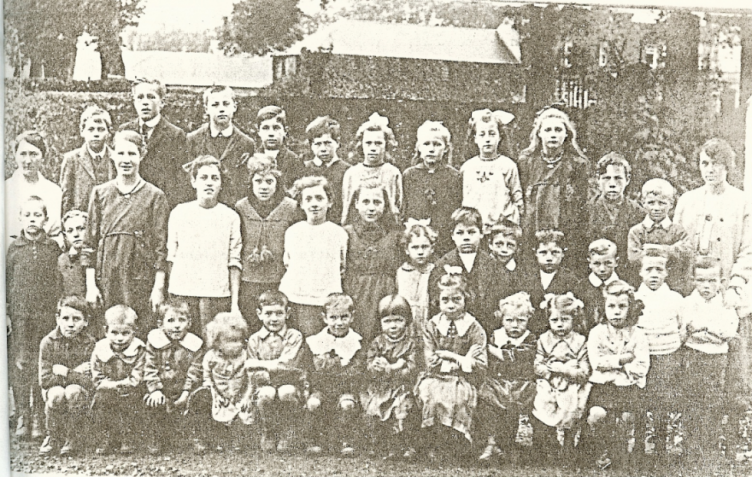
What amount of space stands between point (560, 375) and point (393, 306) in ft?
1.65

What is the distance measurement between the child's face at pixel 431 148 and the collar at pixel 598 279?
536 mm

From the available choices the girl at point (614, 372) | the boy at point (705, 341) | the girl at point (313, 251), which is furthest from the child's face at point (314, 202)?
the boy at point (705, 341)

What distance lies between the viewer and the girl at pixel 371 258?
1982 millimetres

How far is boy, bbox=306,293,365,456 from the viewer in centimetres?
199

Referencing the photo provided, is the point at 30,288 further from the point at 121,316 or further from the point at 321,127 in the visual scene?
the point at 321,127

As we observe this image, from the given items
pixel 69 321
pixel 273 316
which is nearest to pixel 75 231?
pixel 69 321

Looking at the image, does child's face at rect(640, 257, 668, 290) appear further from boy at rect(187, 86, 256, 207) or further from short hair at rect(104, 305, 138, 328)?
short hair at rect(104, 305, 138, 328)

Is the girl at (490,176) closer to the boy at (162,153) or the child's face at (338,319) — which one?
the child's face at (338,319)

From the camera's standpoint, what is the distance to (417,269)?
1.99m

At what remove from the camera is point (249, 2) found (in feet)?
6.42

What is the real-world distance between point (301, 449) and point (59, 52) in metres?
1.28

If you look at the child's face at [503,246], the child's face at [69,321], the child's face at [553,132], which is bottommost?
the child's face at [69,321]

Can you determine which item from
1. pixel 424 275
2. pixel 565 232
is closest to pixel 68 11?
pixel 424 275

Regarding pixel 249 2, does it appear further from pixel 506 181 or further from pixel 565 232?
pixel 565 232
